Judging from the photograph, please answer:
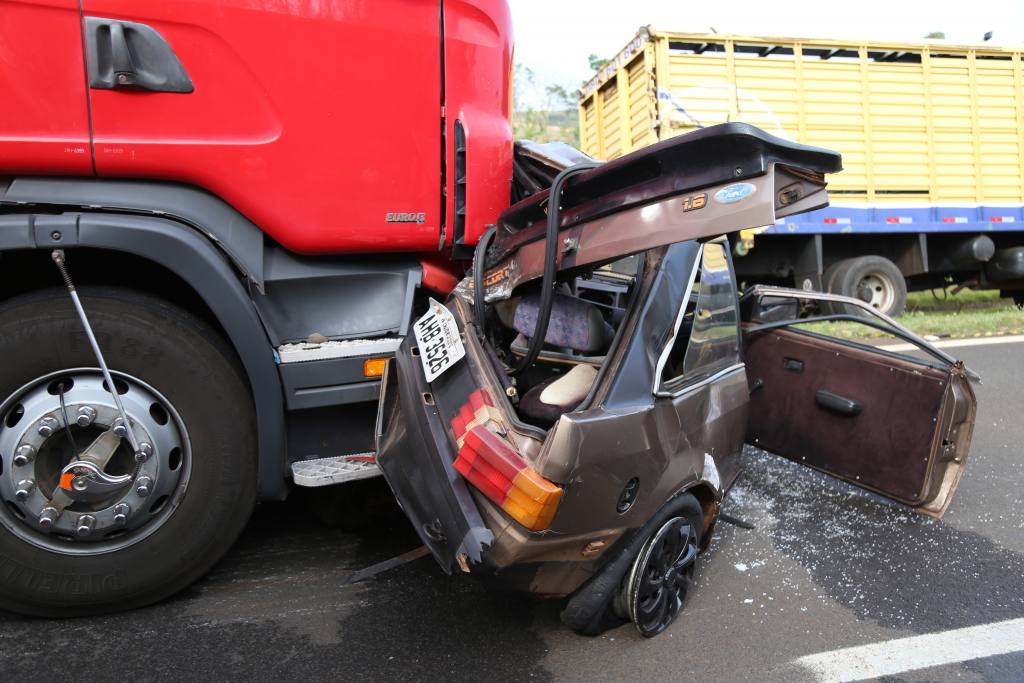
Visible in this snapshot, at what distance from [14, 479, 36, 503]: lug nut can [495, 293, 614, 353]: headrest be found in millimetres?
1744

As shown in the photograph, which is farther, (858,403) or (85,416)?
(858,403)

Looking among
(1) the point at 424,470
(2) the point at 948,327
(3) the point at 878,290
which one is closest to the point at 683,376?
(1) the point at 424,470

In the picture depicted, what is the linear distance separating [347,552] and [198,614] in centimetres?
69

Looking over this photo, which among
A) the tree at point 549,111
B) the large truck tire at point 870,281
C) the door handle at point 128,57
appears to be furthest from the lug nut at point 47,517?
the tree at point 549,111

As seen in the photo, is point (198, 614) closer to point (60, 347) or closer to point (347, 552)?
point (347, 552)

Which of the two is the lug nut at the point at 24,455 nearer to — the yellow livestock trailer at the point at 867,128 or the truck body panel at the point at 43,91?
the truck body panel at the point at 43,91

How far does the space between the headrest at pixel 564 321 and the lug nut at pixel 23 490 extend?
68.7 inches

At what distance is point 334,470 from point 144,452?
0.66 meters

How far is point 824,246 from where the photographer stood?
32.9 feet

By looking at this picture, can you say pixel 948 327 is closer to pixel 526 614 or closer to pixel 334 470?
pixel 526 614

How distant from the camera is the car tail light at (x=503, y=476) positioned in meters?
2.09

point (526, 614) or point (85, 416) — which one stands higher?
point (85, 416)

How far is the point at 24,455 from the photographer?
2418 millimetres

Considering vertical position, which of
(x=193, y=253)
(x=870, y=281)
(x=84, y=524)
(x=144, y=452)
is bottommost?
(x=84, y=524)
